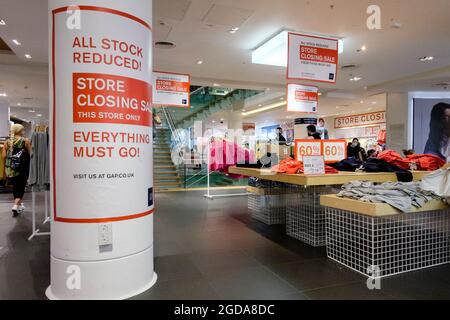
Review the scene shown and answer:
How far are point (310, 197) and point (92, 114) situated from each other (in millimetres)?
2858

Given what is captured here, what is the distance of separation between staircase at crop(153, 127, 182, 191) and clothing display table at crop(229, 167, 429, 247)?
5.77 meters

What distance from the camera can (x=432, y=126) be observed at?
10922mm

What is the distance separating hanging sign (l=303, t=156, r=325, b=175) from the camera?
3.46 metres

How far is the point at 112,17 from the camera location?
225 centimetres

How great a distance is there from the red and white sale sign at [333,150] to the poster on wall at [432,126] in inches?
315

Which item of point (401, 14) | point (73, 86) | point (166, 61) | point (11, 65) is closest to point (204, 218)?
point (73, 86)

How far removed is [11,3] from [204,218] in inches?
170

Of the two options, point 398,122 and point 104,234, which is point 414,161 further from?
point 398,122

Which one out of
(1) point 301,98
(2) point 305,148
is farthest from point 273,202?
(1) point 301,98

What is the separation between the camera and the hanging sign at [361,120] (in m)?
15.7

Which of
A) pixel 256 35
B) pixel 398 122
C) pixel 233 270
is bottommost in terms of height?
pixel 233 270

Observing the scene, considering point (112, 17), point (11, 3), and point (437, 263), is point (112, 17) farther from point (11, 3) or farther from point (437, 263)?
point (437, 263)

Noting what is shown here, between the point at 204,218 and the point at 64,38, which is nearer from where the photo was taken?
the point at 64,38

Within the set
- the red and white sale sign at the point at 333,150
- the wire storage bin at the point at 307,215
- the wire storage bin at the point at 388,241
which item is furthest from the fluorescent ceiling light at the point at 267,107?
the wire storage bin at the point at 388,241
